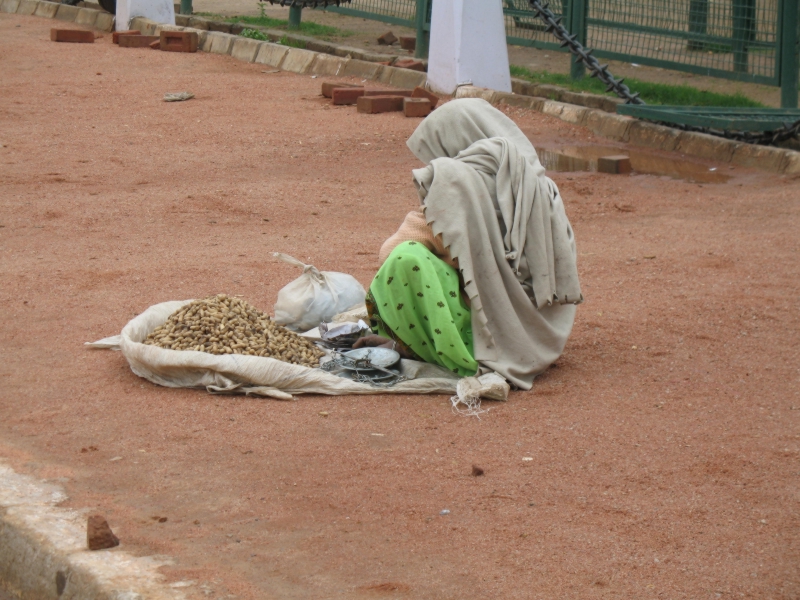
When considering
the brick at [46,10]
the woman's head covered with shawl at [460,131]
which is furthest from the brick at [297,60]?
the woman's head covered with shawl at [460,131]

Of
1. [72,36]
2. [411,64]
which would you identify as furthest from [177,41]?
[411,64]

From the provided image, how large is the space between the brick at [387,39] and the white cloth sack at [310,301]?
37.0 ft

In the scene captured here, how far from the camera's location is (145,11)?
17.6 meters

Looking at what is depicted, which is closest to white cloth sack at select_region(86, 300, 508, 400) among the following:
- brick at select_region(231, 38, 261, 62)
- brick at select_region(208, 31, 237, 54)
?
brick at select_region(231, 38, 261, 62)

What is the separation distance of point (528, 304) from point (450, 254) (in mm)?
448

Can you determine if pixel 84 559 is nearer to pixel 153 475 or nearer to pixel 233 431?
pixel 153 475

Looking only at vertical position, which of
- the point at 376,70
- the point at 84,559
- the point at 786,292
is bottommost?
the point at 84,559

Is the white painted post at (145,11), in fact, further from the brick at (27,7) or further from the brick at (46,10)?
the brick at (27,7)

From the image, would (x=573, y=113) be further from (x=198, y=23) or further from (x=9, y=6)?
(x=9, y=6)

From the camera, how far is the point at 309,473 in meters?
4.08

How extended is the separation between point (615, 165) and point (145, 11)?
10.2 meters

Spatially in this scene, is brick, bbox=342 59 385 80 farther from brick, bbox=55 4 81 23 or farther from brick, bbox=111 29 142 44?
brick, bbox=55 4 81 23

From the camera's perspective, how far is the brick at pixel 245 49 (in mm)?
15656

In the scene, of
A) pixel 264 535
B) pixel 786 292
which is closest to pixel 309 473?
pixel 264 535
